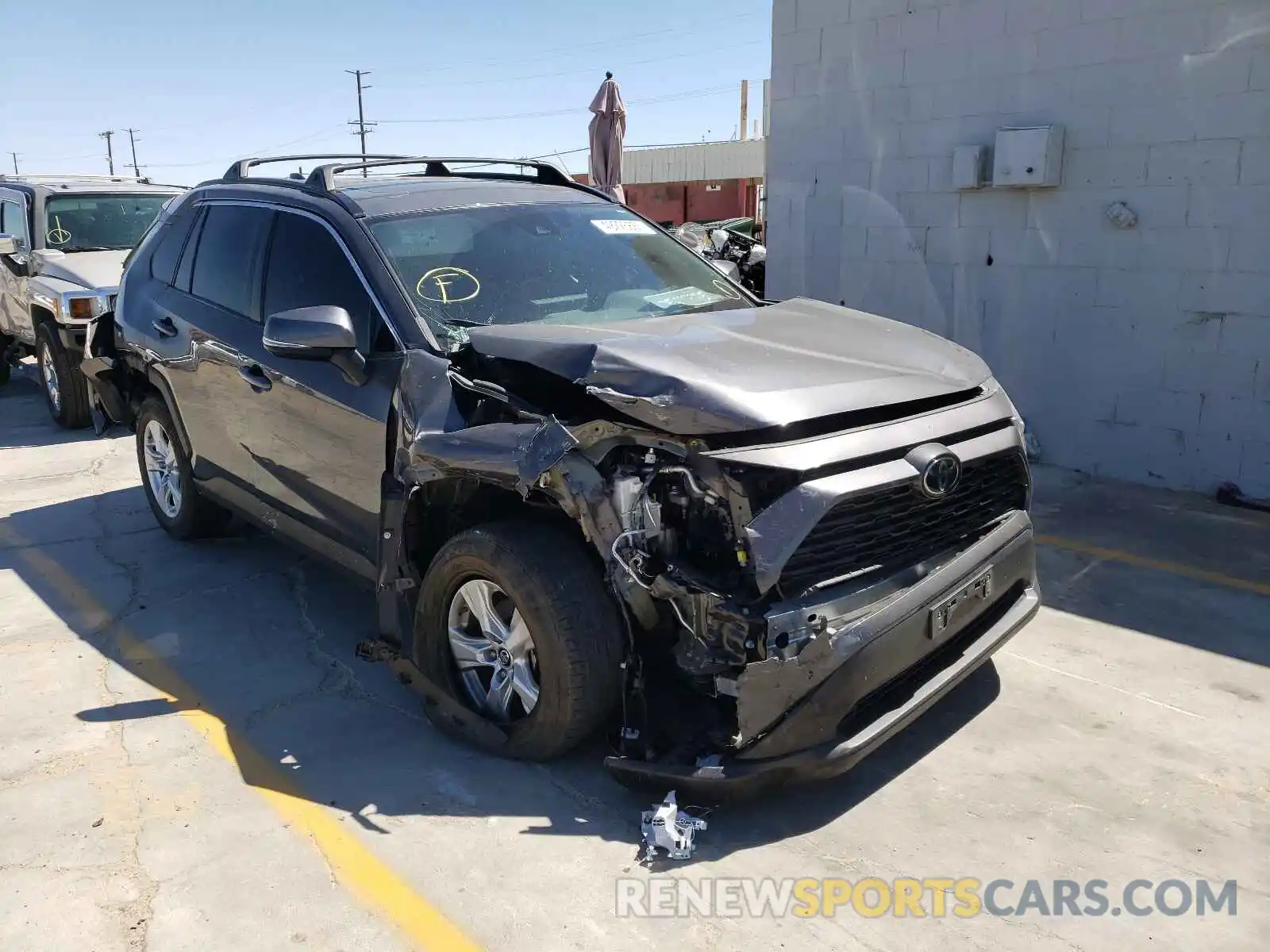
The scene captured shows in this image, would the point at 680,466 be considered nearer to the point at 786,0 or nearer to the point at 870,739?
the point at 870,739

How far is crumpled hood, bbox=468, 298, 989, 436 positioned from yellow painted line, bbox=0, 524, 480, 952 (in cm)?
153

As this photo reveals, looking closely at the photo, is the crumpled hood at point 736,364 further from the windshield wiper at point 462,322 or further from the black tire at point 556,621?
the black tire at point 556,621

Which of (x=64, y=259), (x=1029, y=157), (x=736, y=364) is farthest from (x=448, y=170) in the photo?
(x=64, y=259)

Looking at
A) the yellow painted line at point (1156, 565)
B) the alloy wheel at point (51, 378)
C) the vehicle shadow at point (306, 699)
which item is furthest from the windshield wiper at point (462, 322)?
the alloy wheel at point (51, 378)

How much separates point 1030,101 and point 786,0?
2.45 m

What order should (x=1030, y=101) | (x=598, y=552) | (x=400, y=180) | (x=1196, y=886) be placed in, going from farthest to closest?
1. (x=1030, y=101)
2. (x=400, y=180)
3. (x=598, y=552)
4. (x=1196, y=886)

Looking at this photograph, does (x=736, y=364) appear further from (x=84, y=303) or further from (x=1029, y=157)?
(x=84, y=303)

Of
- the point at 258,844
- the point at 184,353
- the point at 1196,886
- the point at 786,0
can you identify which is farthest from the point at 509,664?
the point at 786,0

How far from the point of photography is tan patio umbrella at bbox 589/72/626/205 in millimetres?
10258

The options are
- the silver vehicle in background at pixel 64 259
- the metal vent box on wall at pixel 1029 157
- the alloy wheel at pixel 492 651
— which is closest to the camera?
the alloy wheel at pixel 492 651

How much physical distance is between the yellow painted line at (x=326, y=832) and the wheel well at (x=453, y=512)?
0.90 metres

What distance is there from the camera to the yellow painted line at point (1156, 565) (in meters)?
4.99

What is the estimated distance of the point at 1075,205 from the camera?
6879mm

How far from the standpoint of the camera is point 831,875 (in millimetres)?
2881
